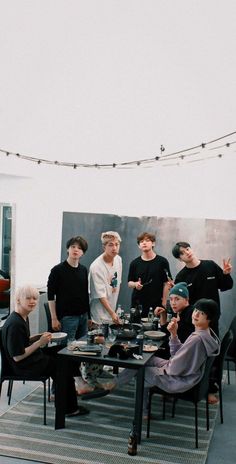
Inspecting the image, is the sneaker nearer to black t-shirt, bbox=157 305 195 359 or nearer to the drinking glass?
the drinking glass

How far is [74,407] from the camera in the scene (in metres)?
4.50

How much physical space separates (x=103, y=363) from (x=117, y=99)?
11.6 ft

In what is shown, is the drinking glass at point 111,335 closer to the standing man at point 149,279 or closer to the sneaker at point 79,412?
the sneaker at point 79,412

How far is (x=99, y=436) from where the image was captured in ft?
13.5

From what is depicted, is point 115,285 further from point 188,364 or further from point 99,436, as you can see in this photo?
point 99,436

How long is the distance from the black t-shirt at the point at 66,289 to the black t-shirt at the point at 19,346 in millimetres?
808

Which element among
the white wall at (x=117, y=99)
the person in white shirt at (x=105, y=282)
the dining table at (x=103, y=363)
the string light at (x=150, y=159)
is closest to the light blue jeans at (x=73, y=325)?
the person in white shirt at (x=105, y=282)

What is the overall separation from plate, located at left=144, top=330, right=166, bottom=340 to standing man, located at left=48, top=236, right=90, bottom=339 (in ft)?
2.61

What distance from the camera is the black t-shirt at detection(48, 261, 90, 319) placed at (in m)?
5.11

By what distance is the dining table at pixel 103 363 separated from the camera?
392 centimetres

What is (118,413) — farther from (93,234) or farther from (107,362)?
(93,234)

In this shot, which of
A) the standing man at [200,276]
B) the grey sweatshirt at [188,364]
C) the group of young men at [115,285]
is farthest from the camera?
the standing man at [200,276]

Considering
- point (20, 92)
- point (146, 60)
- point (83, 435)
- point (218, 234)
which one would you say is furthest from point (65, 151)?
point (83, 435)

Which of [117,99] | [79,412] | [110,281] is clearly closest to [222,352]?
[79,412]
